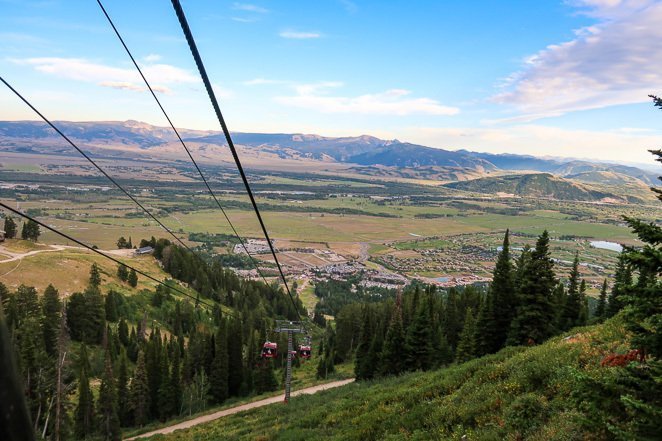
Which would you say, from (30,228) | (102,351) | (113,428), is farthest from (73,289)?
(113,428)

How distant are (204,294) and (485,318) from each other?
9076 centimetres

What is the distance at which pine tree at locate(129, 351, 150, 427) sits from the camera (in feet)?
187

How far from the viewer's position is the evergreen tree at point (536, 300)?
36.5 meters

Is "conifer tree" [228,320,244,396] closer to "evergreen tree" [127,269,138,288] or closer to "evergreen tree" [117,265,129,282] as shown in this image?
"evergreen tree" [127,269,138,288]

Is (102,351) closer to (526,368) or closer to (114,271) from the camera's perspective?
(114,271)

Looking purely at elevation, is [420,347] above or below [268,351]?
above

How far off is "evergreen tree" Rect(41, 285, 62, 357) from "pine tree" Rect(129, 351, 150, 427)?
17.2 metres

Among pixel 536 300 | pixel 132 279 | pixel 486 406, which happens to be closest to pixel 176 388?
pixel 536 300

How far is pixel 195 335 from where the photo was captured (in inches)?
2945

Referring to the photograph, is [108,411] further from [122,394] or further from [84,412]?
[122,394]

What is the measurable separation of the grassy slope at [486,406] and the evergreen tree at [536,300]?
44.3ft

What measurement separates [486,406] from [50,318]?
76.6 meters

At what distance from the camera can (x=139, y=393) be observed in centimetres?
5747

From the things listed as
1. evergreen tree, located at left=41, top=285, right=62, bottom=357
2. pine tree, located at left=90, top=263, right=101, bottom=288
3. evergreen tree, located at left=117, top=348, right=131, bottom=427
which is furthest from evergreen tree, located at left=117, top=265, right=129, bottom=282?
evergreen tree, located at left=117, top=348, right=131, bottom=427
